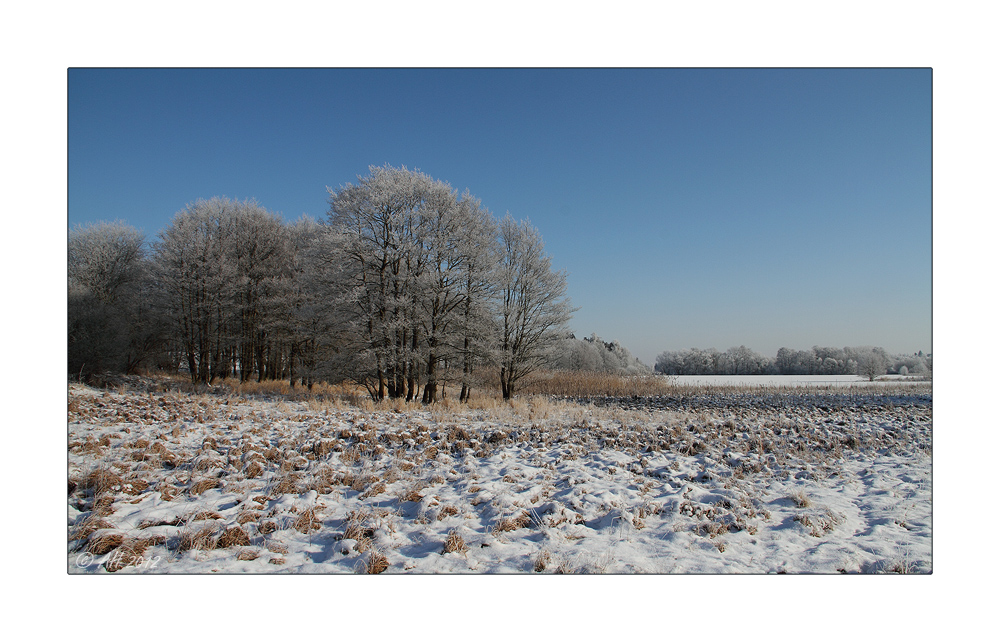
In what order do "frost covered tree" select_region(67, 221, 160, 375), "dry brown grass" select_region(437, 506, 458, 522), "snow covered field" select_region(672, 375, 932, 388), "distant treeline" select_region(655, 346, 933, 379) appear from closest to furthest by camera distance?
"dry brown grass" select_region(437, 506, 458, 522) < "distant treeline" select_region(655, 346, 933, 379) < "frost covered tree" select_region(67, 221, 160, 375) < "snow covered field" select_region(672, 375, 932, 388)

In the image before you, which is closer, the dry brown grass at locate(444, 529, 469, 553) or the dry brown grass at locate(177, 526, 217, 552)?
the dry brown grass at locate(177, 526, 217, 552)

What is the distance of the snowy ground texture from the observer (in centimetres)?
330

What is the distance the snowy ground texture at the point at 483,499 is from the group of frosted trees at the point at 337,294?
228 inches

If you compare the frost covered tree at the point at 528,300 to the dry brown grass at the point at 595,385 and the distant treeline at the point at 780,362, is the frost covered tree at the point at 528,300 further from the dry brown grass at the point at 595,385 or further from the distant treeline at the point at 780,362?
the distant treeline at the point at 780,362

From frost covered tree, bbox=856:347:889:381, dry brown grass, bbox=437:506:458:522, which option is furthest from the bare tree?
frost covered tree, bbox=856:347:889:381

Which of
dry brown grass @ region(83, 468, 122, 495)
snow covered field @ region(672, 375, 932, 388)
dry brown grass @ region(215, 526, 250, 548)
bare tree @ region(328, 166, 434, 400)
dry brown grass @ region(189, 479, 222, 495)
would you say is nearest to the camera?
dry brown grass @ region(215, 526, 250, 548)

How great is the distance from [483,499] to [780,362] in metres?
23.2

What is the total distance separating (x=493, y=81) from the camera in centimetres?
538

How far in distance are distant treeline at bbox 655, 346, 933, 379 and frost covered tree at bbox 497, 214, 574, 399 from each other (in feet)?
27.2

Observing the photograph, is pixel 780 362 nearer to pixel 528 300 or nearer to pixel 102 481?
pixel 528 300

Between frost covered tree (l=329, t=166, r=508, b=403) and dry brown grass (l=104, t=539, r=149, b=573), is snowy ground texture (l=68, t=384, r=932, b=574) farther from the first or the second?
frost covered tree (l=329, t=166, r=508, b=403)

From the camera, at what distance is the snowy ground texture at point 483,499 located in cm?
330
